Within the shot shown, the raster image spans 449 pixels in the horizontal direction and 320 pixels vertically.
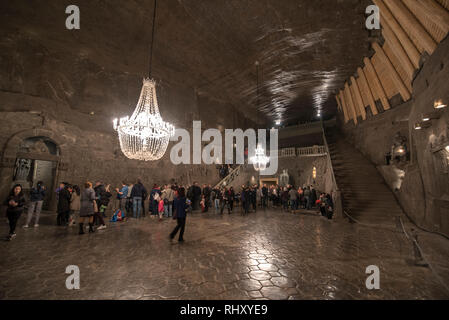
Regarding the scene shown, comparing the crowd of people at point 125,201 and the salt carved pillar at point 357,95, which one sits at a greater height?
the salt carved pillar at point 357,95

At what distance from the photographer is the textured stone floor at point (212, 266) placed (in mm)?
2502

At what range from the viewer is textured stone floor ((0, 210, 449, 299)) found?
8.21ft

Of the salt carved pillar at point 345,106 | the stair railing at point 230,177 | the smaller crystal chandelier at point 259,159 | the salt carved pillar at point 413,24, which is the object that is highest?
the salt carved pillar at point 345,106

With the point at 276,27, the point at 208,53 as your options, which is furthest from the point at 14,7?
the point at 276,27

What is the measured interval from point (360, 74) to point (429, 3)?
7.44 metres

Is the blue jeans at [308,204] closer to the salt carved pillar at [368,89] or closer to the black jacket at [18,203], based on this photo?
the salt carved pillar at [368,89]

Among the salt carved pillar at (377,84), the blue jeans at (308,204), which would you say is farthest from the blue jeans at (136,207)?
the salt carved pillar at (377,84)

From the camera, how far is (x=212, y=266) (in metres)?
3.33

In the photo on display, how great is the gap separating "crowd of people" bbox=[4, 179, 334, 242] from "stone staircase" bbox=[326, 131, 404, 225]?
121 centimetres

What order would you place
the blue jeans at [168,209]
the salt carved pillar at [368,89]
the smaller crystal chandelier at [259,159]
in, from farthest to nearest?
the salt carved pillar at [368,89] < the smaller crystal chandelier at [259,159] < the blue jeans at [168,209]

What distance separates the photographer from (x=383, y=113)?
1091cm

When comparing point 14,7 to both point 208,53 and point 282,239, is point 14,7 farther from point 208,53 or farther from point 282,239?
point 282,239

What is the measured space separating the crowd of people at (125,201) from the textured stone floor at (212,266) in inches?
25.6

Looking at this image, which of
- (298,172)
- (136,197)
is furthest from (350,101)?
(136,197)
